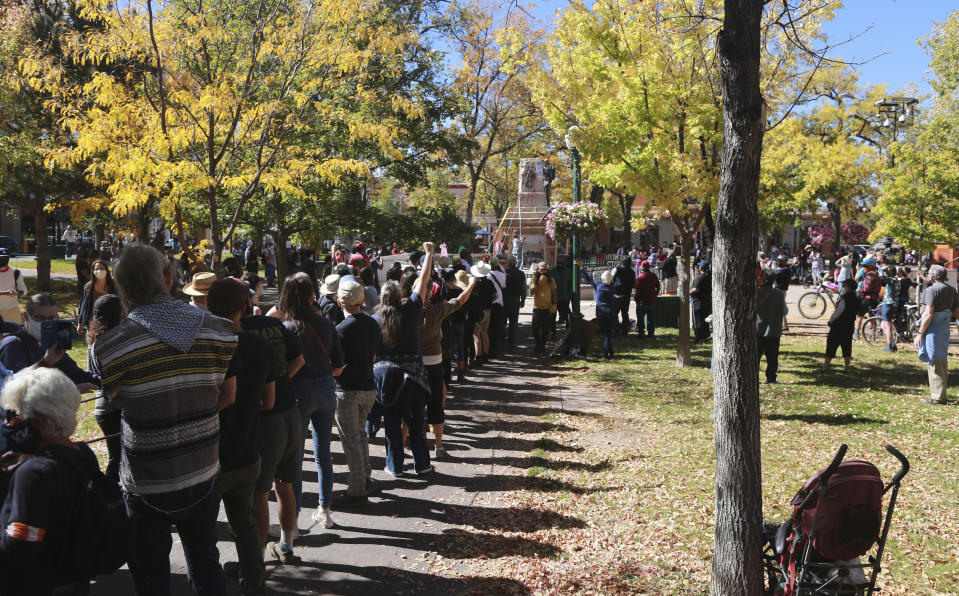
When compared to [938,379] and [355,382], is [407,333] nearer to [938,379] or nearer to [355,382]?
[355,382]

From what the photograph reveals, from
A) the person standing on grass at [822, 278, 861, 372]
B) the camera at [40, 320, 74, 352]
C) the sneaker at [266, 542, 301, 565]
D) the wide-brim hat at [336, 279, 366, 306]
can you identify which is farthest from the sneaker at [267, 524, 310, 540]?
the person standing on grass at [822, 278, 861, 372]

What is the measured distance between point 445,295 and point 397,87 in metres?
9.85

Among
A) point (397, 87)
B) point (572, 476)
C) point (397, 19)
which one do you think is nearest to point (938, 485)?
point (572, 476)

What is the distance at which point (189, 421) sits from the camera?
11.2 feet

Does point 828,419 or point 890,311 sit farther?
point 890,311

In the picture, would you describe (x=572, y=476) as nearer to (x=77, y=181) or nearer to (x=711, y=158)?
(x=711, y=158)

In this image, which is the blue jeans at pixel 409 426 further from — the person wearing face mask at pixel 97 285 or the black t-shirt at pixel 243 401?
the person wearing face mask at pixel 97 285

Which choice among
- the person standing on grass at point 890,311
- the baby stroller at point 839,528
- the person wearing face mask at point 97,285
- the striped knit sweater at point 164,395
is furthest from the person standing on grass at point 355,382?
the person standing on grass at point 890,311

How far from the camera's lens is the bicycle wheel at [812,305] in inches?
818

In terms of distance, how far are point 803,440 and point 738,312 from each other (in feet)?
16.7

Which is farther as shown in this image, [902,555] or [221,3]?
[221,3]

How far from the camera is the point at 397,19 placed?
65.9 feet

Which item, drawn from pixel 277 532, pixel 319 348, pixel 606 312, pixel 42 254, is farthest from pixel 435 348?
pixel 42 254

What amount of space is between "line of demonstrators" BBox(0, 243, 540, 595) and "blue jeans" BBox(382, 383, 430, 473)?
0.05 feet
